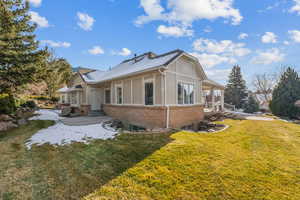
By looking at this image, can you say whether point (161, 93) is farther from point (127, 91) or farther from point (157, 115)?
point (127, 91)

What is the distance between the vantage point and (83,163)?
4.11 meters

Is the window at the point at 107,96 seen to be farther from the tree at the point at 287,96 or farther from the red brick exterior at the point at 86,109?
the tree at the point at 287,96

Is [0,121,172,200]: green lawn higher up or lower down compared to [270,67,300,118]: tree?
lower down

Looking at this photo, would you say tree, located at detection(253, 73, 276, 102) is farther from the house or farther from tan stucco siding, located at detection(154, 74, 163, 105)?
tan stucco siding, located at detection(154, 74, 163, 105)

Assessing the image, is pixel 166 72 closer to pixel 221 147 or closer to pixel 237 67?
pixel 221 147

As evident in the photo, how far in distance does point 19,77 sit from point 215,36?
56.6 ft

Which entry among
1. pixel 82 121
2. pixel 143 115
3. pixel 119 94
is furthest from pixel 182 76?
pixel 82 121

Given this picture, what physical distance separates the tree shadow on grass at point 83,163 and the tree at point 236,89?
29.3 metres

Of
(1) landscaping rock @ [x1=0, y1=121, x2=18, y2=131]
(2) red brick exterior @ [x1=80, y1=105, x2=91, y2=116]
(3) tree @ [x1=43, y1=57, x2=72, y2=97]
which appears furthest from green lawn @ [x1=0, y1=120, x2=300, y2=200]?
(3) tree @ [x1=43, y1=57, x2=72, y2=97]

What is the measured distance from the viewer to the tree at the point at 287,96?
58.8 feet

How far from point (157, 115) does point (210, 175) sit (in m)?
4.88

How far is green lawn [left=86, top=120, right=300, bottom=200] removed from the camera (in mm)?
2885

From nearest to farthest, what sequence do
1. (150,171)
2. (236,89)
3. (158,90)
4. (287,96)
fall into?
(150,171)
(158,90)
(287,96)
(236,89)

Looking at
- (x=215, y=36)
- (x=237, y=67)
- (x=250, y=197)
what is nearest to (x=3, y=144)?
(x=250, y=197)
